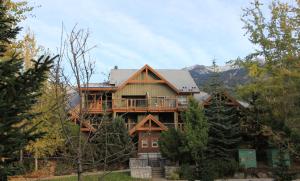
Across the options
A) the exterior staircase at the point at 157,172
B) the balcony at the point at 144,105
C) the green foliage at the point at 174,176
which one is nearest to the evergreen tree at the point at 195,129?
the green foliage at the point at 174,176

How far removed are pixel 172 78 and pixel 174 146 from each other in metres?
15.7

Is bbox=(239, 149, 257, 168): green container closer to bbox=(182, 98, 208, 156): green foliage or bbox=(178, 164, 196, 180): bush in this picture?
bbox=(182, 98, 208, 156): green foliage

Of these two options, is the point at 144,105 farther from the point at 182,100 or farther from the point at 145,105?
the point at 182,100

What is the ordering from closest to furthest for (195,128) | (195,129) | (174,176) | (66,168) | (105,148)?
(105,148), (66,168), (174,176), (195,129), (195,128)

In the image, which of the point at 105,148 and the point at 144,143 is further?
the point at 144,143

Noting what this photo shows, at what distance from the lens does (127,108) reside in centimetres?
3888

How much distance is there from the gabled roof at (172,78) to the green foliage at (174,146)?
10455 millimetres

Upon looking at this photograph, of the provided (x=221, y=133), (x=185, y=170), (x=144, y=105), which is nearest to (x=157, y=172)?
(x=185, y=170)

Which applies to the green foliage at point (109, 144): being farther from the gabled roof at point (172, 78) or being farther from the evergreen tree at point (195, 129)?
the gabled roof at point (172, 78)

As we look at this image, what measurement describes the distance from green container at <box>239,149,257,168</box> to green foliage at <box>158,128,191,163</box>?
3.90m

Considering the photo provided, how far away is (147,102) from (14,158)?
3312 cm

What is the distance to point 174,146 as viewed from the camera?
30.3 meters

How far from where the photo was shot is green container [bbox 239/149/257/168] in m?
29.8

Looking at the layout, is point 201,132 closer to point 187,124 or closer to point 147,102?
point 187,124
